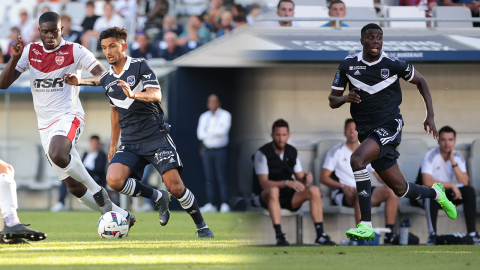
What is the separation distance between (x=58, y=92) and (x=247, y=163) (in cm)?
271

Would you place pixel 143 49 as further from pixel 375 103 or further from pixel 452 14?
pixel 375 103

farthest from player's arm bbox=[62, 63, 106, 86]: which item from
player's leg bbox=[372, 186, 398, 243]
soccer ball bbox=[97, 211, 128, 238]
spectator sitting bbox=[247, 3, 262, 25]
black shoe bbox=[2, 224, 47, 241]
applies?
spectator sitting bbox=[247, 3, 262, 25]

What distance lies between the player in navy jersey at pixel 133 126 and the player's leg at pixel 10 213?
92cm

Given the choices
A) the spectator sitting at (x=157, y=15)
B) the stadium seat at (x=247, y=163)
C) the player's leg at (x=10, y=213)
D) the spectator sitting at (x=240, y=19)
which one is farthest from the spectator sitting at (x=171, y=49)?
the player's leg at (x=10, y=213)

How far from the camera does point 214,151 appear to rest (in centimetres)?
1055

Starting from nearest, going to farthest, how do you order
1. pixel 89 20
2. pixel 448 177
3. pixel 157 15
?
pixel 448 177
pixel 157 15
pixel 89 20

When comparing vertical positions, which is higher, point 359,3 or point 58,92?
point 359,3

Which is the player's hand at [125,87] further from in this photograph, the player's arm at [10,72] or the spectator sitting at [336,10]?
the spectator sitting at [336,10]

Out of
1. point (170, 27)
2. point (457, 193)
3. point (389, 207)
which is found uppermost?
point (170, 27)

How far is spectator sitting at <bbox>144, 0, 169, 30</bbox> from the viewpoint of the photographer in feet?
43.1

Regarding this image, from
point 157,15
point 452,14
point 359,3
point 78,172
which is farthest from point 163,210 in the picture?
point 157,15

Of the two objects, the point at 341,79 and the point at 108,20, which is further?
the point at 108,20

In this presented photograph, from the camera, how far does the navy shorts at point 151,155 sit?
578 cm

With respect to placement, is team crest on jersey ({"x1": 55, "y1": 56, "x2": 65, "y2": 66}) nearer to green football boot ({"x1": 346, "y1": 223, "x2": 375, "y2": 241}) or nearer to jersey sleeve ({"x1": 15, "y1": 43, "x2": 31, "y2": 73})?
jersey sleeve ({"x1": 15, "y1": 43, "x2": 31, "y2": 73})
